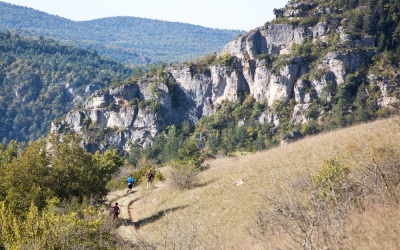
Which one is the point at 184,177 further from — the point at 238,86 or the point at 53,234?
the point at 238,86

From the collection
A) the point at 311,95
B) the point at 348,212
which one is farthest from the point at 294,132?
the point at 348,212

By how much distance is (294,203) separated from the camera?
8727 millimetres

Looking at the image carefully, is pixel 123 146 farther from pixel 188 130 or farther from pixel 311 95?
pixel 311 95

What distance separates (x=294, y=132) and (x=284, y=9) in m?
43.5

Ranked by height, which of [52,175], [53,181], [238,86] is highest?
[52,175]

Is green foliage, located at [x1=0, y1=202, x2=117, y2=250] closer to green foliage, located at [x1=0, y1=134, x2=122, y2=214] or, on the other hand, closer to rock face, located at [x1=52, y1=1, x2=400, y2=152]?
green foliage, located at [x1=0, y1=134, x2=122, y2=214]

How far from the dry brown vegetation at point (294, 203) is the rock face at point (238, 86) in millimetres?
65425

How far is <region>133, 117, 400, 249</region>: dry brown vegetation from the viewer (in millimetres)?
8289

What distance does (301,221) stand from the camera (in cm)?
824

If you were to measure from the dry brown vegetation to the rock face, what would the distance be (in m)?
65.4

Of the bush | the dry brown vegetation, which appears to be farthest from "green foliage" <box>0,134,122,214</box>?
the bush

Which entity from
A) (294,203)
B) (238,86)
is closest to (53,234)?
(294,203)

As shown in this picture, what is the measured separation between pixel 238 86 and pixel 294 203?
104839 mm

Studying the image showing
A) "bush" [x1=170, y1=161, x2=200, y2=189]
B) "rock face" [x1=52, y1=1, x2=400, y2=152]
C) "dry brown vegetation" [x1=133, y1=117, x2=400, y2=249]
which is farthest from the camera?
"rock face" [x1=52, y1=1, x2=400, y2=152]
